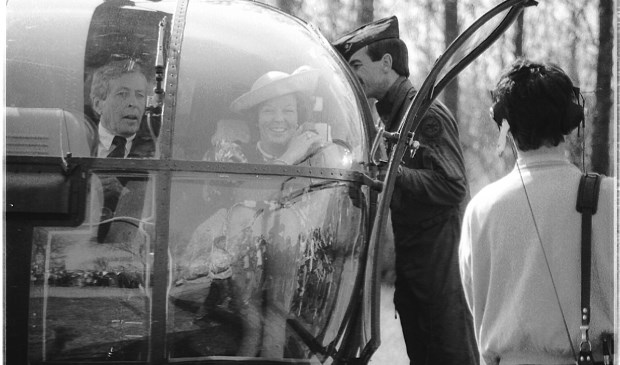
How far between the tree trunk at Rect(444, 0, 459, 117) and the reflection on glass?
304 inches

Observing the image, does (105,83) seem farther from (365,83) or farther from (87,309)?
(365,83)

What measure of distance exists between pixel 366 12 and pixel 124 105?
8341 millimetres

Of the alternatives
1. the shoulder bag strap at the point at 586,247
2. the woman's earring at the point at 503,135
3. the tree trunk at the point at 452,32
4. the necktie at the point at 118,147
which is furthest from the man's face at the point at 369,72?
the tree trunk at the point at 452,32

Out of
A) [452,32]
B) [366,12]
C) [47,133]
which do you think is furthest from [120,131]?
[366,12]

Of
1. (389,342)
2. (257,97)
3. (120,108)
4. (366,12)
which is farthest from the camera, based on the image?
(366,12)

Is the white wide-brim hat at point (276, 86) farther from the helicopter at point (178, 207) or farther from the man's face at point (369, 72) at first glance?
the man's face at point (369, 72)

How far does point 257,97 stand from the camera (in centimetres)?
316

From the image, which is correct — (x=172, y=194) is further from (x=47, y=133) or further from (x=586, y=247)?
(x=586, y=247)

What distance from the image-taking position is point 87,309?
2.95m

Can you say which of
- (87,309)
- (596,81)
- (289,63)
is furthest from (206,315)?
(596,81)

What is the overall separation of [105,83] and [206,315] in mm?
824

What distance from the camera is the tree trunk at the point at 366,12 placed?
36.4ft

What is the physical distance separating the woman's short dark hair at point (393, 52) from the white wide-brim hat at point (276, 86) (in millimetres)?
1377

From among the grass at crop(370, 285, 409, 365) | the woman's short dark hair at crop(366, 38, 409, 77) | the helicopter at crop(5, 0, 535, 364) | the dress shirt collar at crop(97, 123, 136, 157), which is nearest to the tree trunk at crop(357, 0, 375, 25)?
the grass at crop(370, 285, 409, 365)
